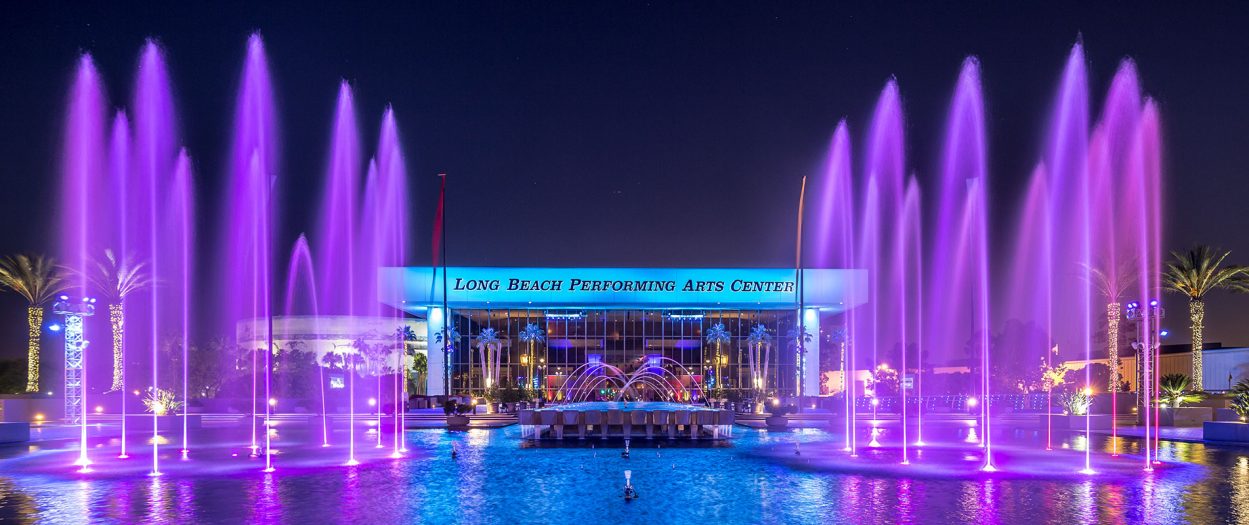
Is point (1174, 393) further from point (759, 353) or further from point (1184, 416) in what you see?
point (759, 353)

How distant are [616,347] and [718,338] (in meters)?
8.27

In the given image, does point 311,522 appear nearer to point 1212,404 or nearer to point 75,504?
point 75,504

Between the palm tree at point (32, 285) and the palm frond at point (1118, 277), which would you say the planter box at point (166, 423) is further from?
the palm frond at point (1118, 277)

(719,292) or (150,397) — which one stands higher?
(719,292)

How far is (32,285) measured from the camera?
60969mm

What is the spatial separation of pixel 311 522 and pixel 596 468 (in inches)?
330

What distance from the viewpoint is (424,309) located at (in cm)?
8081

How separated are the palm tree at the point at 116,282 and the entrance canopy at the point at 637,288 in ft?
57.9

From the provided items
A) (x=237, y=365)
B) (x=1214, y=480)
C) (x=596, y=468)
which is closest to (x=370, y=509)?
(x=596, y=468)

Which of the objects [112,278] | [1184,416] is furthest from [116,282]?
[1184,416]

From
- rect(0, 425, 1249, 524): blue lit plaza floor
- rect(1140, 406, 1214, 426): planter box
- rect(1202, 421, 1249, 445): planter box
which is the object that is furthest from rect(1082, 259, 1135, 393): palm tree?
rect(0, 425, 1249, 524): blue lit plaza floor

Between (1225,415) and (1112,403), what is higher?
(1225,415)

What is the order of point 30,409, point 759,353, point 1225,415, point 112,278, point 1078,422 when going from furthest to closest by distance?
point 759,353 → point 112,278 → point 30,409 → point 1225,415 → point 1078,422

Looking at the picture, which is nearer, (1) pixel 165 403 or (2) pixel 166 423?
(2) pixel 166 423
